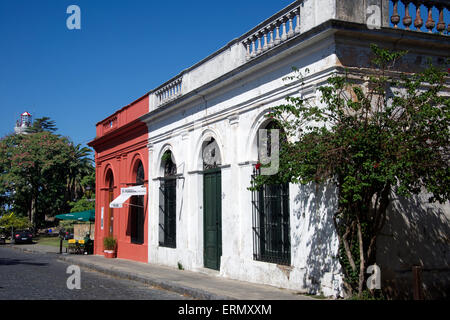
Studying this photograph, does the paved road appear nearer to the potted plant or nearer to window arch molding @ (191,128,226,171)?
window arch molding @ (191,128,226,171)

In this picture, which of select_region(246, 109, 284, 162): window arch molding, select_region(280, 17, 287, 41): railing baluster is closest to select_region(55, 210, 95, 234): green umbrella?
select_region(246, 109, 284, 162): window arch molding

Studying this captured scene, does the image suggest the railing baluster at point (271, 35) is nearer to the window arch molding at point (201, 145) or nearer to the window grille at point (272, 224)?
the window grille at point (272, 224)

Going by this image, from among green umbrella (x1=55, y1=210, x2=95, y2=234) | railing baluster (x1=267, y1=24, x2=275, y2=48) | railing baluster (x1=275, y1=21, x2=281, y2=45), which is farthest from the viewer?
green umbrella (x1=55, y1=210, x2=95, y2=234)

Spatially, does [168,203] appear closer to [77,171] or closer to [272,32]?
[272,32]

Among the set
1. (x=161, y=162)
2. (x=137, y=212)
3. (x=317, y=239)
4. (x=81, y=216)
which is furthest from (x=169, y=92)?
(x=81, y=216)

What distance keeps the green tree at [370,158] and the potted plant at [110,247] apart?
1186 cm

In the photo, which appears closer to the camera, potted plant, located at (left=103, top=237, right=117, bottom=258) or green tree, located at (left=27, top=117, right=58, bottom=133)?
potted plant, located at (left=103, top=237, right=117, bottom=258)

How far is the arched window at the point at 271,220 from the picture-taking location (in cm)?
995

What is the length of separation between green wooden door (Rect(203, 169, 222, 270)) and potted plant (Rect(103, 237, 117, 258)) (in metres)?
6.77

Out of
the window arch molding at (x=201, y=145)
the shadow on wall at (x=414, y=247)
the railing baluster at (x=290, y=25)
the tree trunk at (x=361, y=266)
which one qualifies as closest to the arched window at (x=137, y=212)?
the window arch molding at (x=201, y=145)

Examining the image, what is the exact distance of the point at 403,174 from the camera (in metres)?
6.77

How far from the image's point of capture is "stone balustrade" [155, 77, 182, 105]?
1486cm
